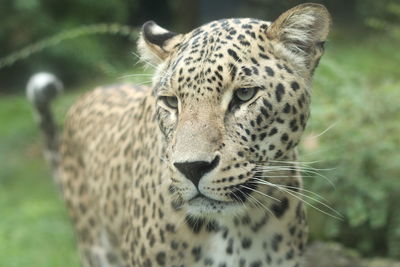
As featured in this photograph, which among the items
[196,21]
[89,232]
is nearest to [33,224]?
[89,232]

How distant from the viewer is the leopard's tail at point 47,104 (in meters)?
7.11

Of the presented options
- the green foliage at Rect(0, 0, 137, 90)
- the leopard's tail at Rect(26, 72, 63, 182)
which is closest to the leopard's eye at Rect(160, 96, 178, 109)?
the leopard's tail at Rect(26, 72, 63, 182)

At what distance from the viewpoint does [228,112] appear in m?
4.39

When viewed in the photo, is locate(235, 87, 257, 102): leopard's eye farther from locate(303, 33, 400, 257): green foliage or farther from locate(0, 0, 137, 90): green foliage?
locate(0, 0, 137, 90): green foliage

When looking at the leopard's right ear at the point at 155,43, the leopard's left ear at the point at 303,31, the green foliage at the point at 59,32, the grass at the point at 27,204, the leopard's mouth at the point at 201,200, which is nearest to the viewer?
the leopard's mouth at the point at 201,200

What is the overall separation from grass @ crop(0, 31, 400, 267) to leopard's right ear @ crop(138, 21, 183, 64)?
5.83 feet

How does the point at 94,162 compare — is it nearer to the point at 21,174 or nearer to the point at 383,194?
the point at 383,194

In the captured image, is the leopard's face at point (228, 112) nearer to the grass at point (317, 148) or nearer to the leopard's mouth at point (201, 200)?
the leopard's mouth at point (201, 200)

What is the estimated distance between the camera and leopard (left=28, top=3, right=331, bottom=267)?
4.34 meters

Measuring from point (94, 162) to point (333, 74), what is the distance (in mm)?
2931

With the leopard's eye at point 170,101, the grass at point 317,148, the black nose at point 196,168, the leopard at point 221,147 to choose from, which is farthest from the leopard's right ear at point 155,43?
the grass at point 317,148

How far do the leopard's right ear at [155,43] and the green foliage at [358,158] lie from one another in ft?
8.68

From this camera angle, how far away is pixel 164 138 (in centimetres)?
490

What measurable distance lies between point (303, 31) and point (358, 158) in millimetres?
3204
